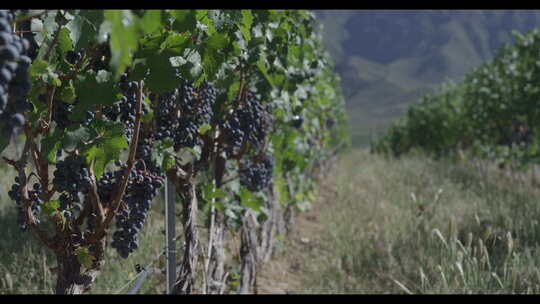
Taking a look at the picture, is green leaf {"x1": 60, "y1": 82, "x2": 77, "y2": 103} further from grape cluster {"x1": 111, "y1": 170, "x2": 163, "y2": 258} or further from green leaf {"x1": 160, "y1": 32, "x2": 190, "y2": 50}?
grape cluster {"x1": 111, "y1": 170, "x2": 163, "y2": 258}

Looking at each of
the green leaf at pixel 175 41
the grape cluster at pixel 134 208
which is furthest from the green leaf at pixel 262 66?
the green leaf at pixel 175 41

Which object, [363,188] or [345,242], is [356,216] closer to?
[345,242]

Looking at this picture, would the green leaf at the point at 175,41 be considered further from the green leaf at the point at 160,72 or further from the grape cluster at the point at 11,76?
the grape cluster at the point at 11,76

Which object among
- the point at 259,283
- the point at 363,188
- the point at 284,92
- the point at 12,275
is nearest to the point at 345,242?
the point at 259,283

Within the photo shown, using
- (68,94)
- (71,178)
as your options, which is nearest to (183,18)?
(68,94)

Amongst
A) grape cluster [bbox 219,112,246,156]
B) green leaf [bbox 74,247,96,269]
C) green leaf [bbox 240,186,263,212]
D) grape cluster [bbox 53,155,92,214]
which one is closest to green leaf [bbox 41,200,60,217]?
grape cluster [bbox 53,155,92,214]

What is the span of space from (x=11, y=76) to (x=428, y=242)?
4.16 metres

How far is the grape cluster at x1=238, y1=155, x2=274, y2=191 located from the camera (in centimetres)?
344

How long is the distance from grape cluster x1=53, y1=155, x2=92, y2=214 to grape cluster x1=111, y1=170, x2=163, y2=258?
10.3 inches

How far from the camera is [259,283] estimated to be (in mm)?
4180

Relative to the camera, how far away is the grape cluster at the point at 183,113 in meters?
2.34

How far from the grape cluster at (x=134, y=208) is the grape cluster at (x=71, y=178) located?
261 millimetres

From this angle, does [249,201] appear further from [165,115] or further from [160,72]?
[160,72]

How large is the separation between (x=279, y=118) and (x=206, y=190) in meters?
1.32
